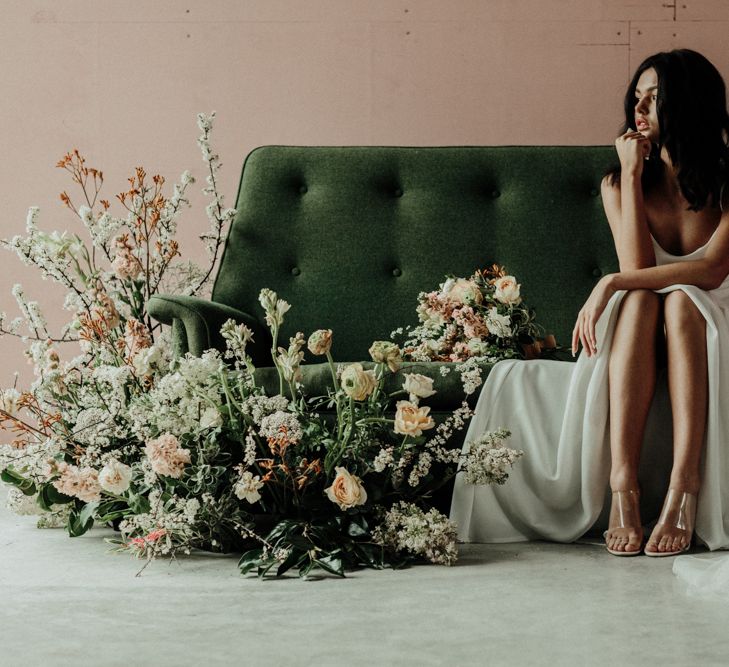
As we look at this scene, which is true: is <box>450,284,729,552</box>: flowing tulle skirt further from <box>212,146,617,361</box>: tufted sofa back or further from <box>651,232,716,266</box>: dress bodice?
<box>212,146,617,361</box>: tufted sofa back

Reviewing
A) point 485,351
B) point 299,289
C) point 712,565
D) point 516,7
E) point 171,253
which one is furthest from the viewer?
point 516,7

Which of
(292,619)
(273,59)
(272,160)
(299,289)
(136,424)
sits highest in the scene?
(273,59)

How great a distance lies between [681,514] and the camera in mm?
1927

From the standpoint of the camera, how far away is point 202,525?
1.93m

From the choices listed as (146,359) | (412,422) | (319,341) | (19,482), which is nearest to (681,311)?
(412,422)

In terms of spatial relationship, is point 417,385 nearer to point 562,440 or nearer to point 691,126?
point 562,440

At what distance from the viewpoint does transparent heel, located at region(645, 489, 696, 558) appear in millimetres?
1909

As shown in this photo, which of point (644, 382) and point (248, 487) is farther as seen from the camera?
point (644, 382)

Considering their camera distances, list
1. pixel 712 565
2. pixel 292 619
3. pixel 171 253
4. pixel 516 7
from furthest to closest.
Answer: pixel 516 7
pixel 171 253
pixel 712 565
pixel 292 619

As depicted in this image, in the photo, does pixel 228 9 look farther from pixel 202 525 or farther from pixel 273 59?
pixel 202 525

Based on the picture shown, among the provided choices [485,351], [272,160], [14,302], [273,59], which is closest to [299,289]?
[272,160]

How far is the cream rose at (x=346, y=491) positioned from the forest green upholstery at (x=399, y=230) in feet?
2.91

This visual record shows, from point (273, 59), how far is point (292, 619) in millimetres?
2244

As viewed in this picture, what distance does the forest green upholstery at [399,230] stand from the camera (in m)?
2.72
